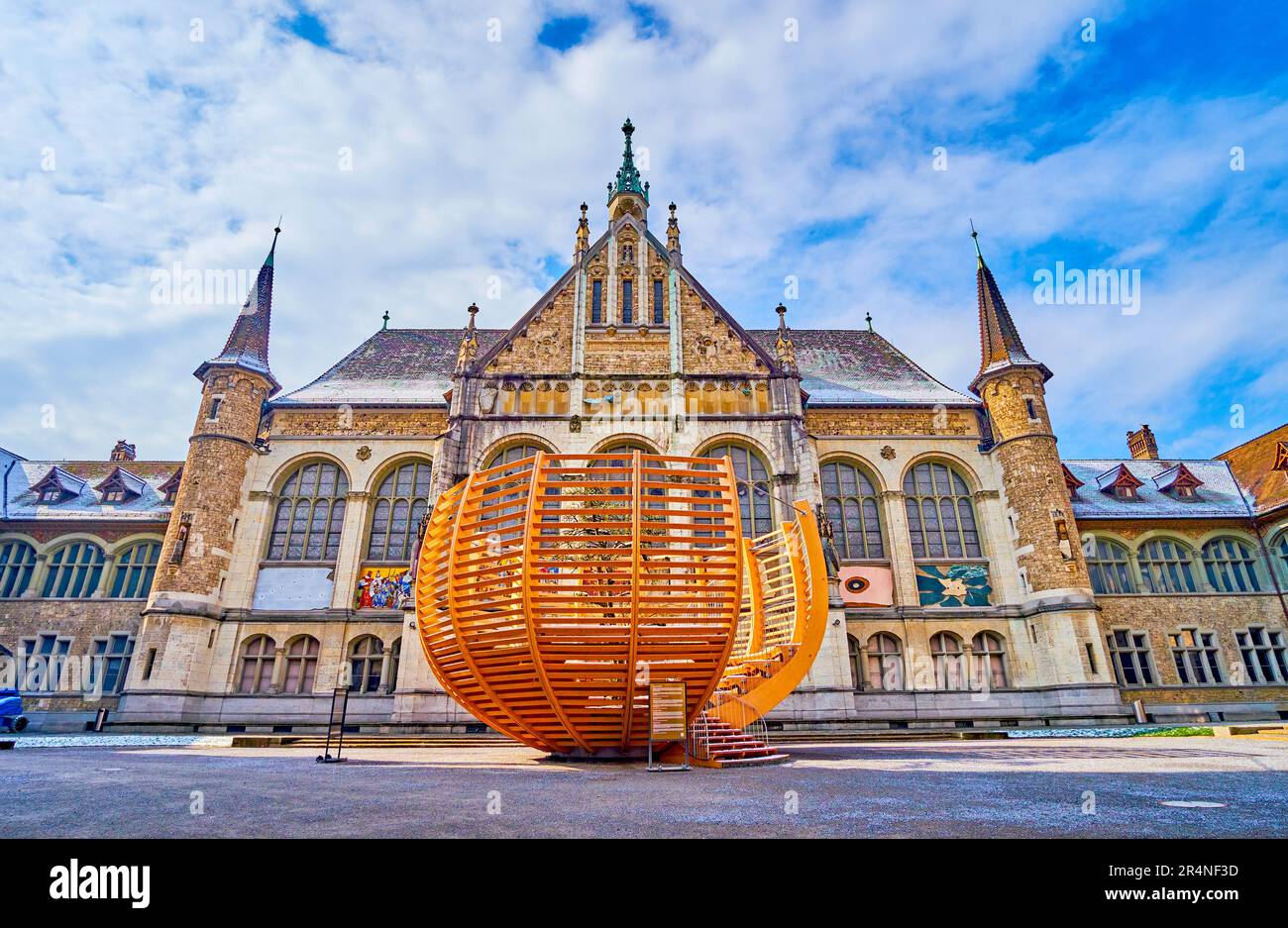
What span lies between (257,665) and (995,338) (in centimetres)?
3241

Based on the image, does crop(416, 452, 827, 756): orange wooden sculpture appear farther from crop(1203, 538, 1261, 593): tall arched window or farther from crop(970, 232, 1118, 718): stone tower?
crop(1203, 538, 1261, 593): tall arched window

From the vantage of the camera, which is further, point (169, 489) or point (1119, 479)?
point (1119, 479)

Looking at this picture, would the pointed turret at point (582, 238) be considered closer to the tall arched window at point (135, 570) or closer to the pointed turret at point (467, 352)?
the pointed turret at point (467, 352)

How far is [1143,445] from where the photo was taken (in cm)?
3688

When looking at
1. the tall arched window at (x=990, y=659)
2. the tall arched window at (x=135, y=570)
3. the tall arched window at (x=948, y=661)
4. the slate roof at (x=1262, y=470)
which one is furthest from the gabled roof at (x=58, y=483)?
the slate roof at (x=1262, y=470)

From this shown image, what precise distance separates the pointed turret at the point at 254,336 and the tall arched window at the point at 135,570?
7.40 metres

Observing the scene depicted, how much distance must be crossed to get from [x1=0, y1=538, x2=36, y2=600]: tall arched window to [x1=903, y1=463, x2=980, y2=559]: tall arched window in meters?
35.3

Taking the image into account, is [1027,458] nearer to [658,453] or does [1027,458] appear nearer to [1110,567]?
[1110,567]

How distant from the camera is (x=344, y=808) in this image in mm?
5668

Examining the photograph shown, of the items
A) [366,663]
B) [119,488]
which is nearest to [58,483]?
[119,488]

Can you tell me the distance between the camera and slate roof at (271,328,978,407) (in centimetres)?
2898

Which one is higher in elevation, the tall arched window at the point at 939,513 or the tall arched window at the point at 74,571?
the tall arched window at the point at 939,513

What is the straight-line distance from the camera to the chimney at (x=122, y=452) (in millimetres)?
35500

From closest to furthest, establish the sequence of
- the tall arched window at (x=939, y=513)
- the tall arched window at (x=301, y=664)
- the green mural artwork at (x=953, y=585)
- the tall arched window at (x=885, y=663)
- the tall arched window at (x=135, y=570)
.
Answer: the tall arched window at (x=301, y=664)
the tall arched window at (x=885, y=663)
the green mural artwork at (x=953, y=585)
the tall arched window at (x=939, y=513)
the tall arched window at (x=135, y=570)
